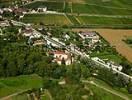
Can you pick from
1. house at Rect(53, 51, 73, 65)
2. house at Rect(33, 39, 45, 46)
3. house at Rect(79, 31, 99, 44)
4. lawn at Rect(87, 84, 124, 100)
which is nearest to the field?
house at Rect(79, 31, 99, 44)

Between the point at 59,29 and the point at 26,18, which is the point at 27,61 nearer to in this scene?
the point at 59,29

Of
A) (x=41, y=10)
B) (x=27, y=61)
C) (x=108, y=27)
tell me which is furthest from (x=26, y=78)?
(x=41, y=10)

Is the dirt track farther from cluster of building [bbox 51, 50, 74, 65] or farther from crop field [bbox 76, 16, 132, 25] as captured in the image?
cluster of building [bbox 51, 50, 74, 65]

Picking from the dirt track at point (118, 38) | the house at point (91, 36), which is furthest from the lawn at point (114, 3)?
the house at point (91, 36)

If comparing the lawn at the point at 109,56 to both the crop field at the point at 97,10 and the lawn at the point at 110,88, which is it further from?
the crop field at the point at 97,10

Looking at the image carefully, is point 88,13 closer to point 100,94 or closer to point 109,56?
point 109,56

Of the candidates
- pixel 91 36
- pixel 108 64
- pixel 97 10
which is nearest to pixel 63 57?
pixel 108 64
